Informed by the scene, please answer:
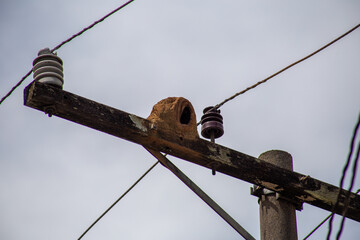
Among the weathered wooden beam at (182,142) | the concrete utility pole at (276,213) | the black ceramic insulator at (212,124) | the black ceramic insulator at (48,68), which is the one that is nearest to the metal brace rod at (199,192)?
the weathered wooden beam at (182,142)

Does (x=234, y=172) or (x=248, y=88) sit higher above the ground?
(x=248, y=88)

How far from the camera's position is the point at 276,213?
466 centimetres

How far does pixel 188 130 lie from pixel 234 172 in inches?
19.3

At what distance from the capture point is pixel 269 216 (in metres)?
4.67

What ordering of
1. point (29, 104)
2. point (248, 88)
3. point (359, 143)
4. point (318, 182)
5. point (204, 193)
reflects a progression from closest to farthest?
point (359, 143) → point (29, 104) → point (204, 193) → point (318, 182) → point (248, 88)

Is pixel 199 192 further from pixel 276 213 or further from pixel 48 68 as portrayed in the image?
pixel 48 68

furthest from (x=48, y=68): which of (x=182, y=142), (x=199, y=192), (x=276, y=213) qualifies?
(x=276, y=213)

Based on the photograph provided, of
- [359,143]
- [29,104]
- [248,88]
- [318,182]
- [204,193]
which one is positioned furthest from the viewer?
[248,88]

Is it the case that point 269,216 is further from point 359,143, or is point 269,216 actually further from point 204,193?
point 359,143

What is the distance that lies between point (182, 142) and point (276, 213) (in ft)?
3.00

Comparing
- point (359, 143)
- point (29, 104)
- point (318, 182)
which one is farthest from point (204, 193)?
point (359, 143)

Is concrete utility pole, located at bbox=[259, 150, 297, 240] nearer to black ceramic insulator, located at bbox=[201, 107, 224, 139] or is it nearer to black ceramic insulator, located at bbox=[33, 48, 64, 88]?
black ceramic insulator, located at bbox=[201, 107, 224, 139]

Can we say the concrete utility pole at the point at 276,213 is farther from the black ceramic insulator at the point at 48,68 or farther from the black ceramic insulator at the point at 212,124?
the black ceramic insulator at the point at 48,68

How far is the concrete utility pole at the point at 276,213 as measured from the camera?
455cm
